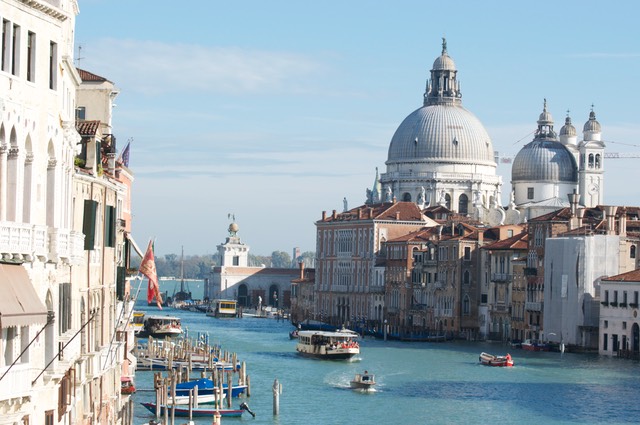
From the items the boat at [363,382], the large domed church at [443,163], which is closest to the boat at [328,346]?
the boat at [363,382]

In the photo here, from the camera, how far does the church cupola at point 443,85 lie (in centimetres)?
10662

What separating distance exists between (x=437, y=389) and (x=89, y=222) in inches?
1071

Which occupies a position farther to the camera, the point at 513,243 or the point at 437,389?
the point at 513,243

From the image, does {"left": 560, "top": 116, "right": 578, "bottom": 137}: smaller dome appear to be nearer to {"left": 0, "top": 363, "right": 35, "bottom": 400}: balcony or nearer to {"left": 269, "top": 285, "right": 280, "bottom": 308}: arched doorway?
{"left": 269, "top": 285, "right": 280, "bottom": 308}: arched doorway

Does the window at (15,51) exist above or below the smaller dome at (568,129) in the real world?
below

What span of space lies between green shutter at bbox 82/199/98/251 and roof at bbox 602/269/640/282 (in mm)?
41348

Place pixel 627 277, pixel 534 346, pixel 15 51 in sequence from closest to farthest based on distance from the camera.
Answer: pixel 15 51, pixel 627 277, pixel 534 346

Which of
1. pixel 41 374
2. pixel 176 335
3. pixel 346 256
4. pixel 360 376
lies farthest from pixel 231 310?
pixel 41 374

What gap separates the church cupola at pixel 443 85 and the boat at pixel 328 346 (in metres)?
50.9

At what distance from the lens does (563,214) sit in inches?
2589

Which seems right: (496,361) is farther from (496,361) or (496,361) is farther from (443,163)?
(443,163)

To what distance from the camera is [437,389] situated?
4350 cm

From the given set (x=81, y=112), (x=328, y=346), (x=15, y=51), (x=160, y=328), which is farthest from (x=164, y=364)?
(x=15, y=51)

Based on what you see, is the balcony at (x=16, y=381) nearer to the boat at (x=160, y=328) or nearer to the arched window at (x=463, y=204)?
the boat at (x=160, y=328)
